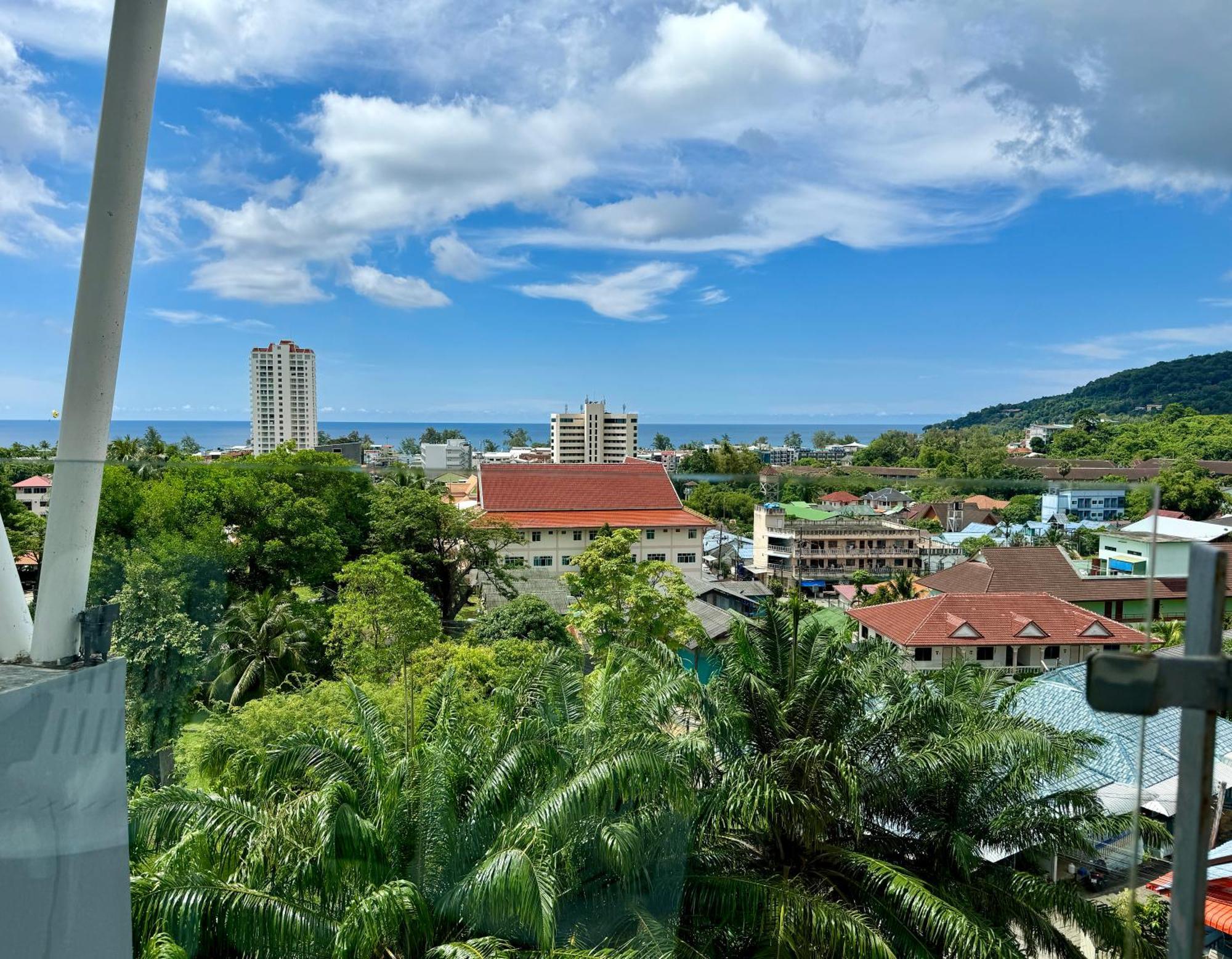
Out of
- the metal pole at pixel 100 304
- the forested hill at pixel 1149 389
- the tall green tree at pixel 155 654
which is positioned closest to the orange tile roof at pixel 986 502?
the metal pole at pixel 100 304

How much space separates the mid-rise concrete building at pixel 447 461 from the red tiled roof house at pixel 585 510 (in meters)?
0.13

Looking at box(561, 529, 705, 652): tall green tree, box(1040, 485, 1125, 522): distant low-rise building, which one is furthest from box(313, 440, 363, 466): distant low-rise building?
box(1040, 485, 1125, 522): distant low-rise building

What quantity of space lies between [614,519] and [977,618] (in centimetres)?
140

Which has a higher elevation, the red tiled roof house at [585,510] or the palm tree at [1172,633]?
the palm tree at [1172,633]

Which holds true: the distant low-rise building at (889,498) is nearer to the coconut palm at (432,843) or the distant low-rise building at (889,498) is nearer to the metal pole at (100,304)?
the coconut palm at (432,843)

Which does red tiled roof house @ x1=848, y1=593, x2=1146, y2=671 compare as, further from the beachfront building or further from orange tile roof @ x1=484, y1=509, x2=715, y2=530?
orange tile roof @ x1=484, y1=509, x2=715, y2=530

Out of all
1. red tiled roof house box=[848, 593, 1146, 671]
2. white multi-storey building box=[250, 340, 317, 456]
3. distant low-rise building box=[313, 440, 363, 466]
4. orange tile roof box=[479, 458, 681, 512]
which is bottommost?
red tiled roof house box=[848, 593, 1146, 671]

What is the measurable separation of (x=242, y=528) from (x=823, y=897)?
7.97ft

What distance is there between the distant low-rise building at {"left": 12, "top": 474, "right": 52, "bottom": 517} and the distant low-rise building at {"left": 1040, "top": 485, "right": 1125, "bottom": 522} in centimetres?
195

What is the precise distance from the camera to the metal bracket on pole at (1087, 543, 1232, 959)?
2.42ft

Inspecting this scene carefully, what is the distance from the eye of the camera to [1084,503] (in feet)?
5.15

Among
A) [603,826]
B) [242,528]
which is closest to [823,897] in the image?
[603,826]

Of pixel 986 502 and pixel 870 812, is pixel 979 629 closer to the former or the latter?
pixel 870 812

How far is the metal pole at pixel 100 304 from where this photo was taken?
4.78 ft
